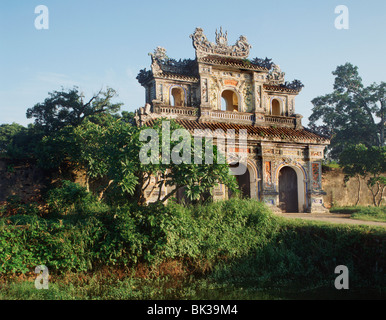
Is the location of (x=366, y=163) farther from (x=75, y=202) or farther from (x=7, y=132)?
(x=7, y=132)

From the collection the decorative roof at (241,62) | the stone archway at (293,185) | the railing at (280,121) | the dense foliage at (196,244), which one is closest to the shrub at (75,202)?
the dense foliage at (196,244)

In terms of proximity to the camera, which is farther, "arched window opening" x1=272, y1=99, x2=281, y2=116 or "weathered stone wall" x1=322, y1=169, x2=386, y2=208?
"weathered stone wall" x1=322, y1=169, x2=386, y2=208

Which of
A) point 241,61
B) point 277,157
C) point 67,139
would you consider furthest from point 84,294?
point 241,61

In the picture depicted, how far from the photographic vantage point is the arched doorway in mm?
18062

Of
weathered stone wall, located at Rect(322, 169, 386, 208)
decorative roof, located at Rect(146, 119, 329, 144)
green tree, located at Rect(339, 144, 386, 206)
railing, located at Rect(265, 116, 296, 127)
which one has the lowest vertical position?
weathered stone wall, located at Rect(322, 169, 386, 208)

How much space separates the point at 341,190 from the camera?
68.2ft

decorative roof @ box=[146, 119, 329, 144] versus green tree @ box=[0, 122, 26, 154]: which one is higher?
green tree @ box=[0, 122, 26, 154]

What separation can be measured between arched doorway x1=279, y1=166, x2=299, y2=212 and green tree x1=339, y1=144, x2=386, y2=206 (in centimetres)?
347

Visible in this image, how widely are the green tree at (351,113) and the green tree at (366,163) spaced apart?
9309mm

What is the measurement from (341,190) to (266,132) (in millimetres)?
6331

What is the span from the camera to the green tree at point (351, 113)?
98.3ft

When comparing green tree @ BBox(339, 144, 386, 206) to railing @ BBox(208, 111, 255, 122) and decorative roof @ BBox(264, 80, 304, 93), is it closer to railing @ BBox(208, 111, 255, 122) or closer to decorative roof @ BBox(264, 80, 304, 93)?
decorative roof @ BBox(264, 80, 304, 93)

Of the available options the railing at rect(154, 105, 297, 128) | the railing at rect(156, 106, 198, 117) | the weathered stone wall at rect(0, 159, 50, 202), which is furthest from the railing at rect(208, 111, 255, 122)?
the weathered stone wall at rect(0, 159, 50, 202)
